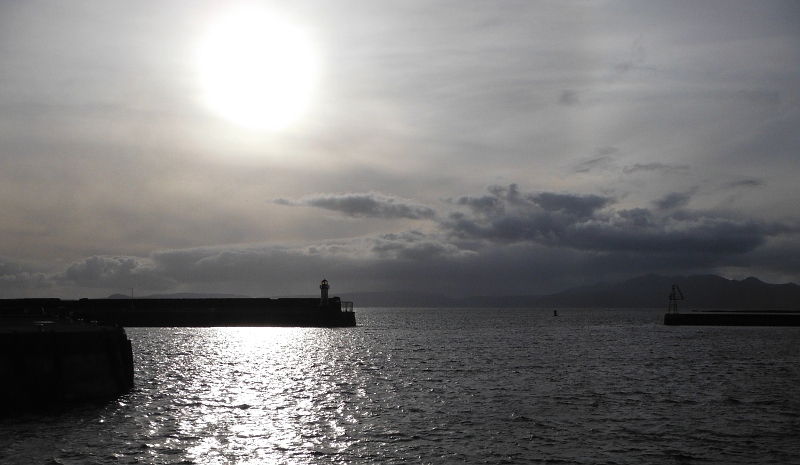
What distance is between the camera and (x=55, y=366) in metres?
29.7

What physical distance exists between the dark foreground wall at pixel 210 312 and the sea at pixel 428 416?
48350 millimetres

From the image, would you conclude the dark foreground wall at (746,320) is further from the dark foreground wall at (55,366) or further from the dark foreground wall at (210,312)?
the dark foreground wall at (55,366)

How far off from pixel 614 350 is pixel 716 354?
383 inches

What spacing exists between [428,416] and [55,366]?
52.6ft

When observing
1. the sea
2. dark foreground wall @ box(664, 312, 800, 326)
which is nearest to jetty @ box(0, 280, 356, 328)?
the sea

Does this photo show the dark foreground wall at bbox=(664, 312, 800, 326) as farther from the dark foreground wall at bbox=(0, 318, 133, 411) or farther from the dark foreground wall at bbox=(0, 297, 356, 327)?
the dark foreground wall at bbox=(0, 318, 133, 411)

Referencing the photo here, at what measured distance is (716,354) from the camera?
211 feet

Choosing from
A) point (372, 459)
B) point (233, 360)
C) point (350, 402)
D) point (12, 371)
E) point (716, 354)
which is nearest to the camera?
point (372, 459)

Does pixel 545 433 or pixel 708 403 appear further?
pixel 708 403

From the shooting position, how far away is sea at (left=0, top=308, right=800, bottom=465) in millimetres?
22391

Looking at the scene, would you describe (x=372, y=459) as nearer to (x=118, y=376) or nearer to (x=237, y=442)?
(x=237, y=442)

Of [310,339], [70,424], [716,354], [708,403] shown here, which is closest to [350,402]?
[70,424]

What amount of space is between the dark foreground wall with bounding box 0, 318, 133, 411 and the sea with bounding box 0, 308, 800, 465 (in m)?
1.16

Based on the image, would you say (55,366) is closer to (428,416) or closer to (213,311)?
(428,416)
